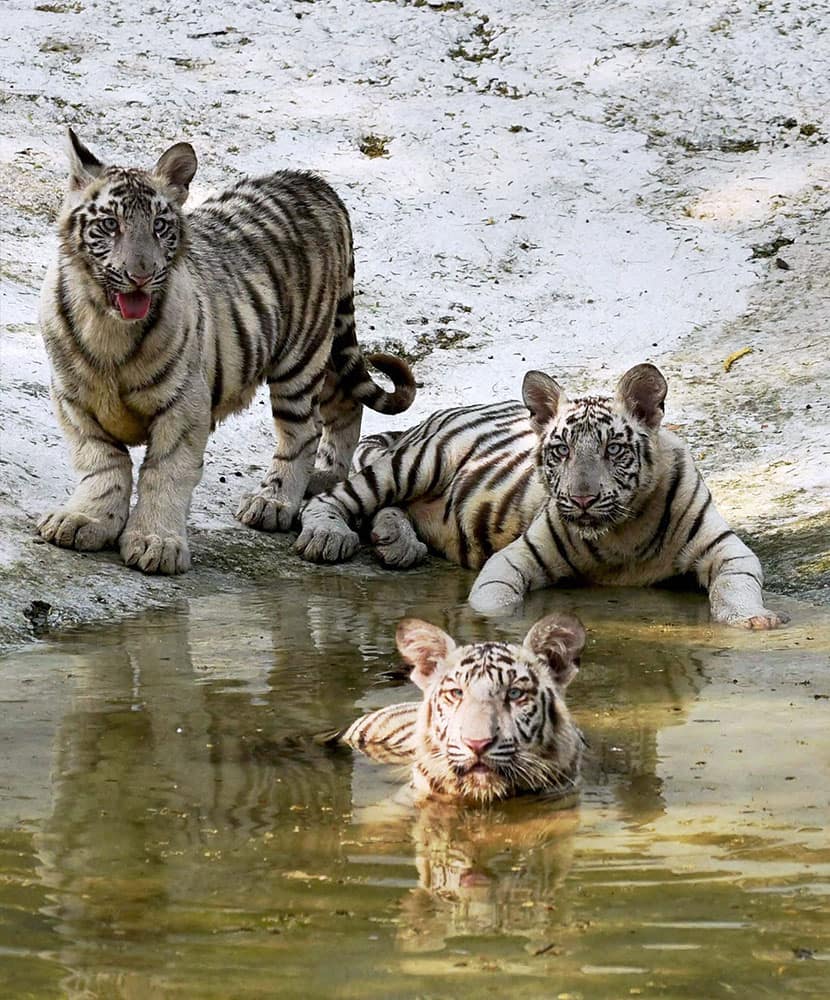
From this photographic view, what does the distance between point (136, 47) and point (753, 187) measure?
13.8 feet

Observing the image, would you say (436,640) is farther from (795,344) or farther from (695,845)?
(795,344)

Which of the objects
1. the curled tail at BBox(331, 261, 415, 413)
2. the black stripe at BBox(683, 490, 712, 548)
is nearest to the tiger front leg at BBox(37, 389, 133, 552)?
the curled tail at BBox(331, 261, 415, 413)

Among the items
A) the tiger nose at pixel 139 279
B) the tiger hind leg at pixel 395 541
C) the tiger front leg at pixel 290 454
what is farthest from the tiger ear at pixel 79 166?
the tiger hind leg at pixel 395 541

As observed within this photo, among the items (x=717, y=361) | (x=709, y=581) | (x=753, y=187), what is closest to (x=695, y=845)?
(x=709, y=581)

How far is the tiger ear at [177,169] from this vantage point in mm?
6129

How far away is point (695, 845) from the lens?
3246 millimetres

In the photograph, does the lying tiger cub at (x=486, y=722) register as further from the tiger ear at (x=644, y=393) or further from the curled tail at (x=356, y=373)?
the curled tail at (x=356, y=373)

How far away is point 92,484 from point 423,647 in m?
2.51

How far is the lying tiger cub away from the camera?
3.57m

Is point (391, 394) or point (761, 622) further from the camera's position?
point (391, 394)

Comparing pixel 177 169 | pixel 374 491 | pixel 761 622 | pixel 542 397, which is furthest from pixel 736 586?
pixel 177 169

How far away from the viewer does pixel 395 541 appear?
6.90 metres

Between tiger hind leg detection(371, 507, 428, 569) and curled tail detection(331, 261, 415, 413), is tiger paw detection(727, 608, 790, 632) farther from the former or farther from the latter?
curled tail detection(331, 261, 415, 413)

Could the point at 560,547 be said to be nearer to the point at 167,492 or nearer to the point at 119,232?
the point at 167,492
